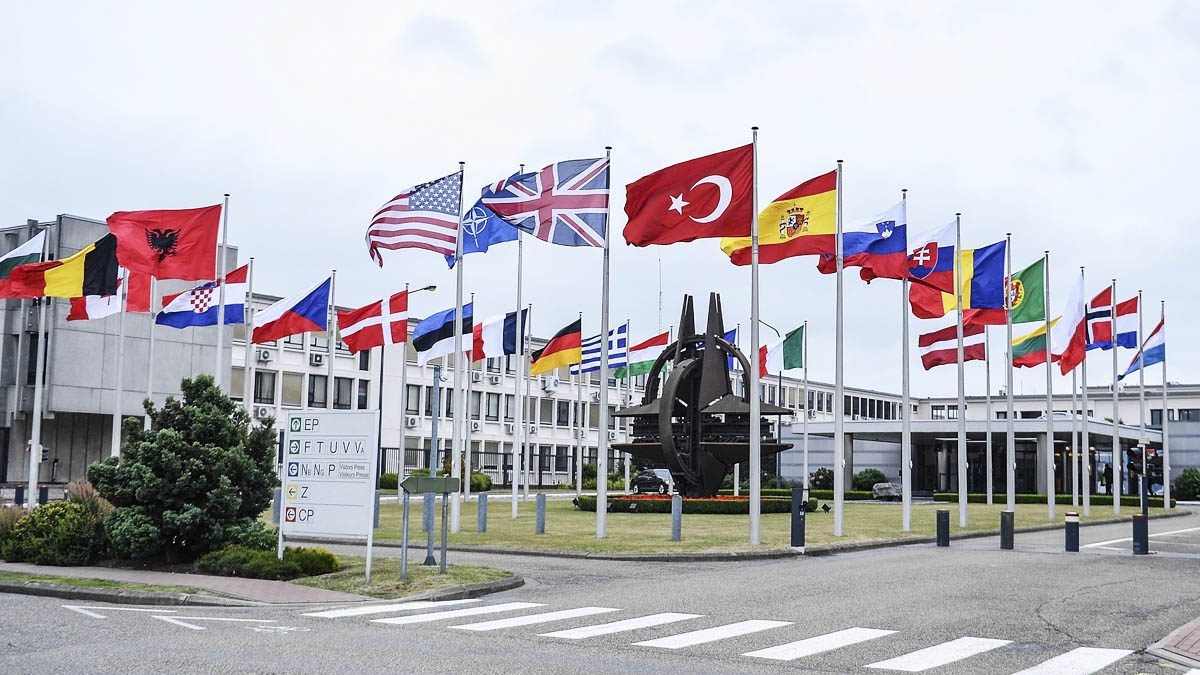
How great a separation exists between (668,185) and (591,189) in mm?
1920

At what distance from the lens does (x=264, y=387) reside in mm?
71188

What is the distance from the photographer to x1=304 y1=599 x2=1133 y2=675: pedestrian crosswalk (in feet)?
38.1

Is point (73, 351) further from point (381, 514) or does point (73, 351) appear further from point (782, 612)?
point (782, 612)

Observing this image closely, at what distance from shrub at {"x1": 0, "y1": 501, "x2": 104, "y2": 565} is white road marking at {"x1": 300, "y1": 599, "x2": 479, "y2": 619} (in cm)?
738

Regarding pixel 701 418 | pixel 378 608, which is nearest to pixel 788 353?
pixel 701 418

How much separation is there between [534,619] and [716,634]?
245cm

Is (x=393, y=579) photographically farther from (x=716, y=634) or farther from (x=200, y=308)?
(x=200, y=308)

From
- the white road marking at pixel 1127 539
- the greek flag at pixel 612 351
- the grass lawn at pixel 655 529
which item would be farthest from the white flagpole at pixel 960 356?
the greek flag at pixel 612 351

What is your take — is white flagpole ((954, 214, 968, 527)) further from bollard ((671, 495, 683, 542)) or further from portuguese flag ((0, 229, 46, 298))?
portuguese flag ((0, 229, 46, 298))

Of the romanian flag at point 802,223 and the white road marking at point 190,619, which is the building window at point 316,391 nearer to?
the romanian flag at point 802,223

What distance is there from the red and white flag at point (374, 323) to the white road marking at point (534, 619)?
20402 millimetres

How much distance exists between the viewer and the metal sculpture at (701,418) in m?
40.4

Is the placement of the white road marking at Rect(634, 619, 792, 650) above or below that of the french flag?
below

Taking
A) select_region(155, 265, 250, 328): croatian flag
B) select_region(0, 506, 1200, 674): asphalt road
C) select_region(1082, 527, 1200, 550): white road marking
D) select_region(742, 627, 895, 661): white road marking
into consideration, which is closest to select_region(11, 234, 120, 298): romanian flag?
select_region(155, 265, 250, 328): croatian flag
